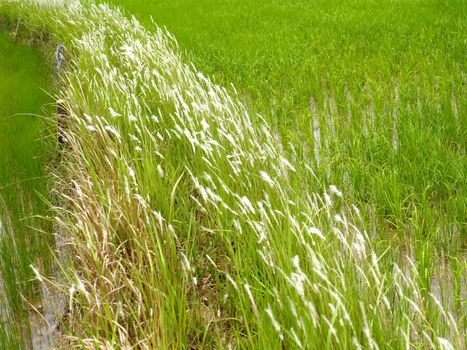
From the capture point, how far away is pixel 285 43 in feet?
24.7

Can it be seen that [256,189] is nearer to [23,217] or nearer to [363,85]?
[23,217]

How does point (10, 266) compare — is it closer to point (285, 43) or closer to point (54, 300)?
point (54, 300)

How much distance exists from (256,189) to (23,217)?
65.6 inches

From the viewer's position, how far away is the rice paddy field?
204cm

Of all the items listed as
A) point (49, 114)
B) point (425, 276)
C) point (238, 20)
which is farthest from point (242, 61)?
point (425, 276)

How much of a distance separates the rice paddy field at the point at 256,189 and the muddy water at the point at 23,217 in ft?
0.08

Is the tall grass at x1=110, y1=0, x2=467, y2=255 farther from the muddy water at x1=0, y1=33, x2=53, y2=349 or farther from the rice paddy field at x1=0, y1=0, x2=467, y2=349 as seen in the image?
the muddy water at x1=0, y1=33, x2=53, y2=349

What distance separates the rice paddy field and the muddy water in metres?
0.02

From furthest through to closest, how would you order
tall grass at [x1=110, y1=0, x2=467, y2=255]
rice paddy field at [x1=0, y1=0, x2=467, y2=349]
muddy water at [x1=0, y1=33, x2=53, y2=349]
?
tall grass at [x1=110, y1=0, x2=467, y2=255] → muddy water at [x1=0, y1=33, x2=53, y2=349] → rice paddy field at [x1=0, y1=0, x2=467, y2=349]

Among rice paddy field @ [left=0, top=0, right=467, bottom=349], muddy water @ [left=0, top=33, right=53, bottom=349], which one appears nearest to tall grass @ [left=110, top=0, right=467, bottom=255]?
rice paddy field @ [left=0, top=0, right=467, bottom=349]

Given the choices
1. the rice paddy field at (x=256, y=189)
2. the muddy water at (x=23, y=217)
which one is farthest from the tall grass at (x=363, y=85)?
the muddy water at (x=23, y=217)

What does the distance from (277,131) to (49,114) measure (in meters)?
2.23

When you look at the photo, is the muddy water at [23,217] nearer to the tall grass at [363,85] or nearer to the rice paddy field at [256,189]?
the rice paddy field at [256,189]

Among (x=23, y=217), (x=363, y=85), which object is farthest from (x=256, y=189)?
(x=363, y=85)
